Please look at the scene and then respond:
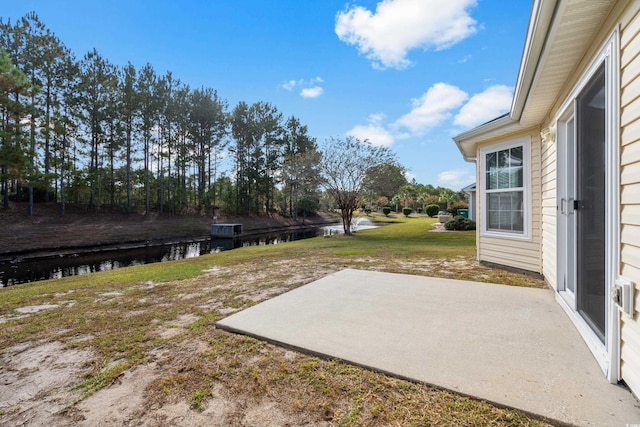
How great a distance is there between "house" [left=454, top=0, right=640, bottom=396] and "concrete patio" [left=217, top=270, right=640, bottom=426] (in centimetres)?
19

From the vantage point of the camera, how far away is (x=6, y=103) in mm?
10898

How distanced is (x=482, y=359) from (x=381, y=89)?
1185 cm

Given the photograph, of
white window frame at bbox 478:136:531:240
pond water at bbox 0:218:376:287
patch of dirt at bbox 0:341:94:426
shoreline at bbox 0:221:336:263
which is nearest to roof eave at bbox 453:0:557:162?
white window frame at bbox 478:136:531:240

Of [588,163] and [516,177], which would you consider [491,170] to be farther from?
[588,163]

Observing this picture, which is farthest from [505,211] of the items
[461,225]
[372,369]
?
[461,225]

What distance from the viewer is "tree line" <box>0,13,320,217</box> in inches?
553

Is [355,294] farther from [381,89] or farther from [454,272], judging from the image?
[381,89]

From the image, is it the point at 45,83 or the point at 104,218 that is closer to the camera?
the point at 45,83

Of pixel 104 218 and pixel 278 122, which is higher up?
pixel 278 122

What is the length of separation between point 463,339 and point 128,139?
2354 centimetres

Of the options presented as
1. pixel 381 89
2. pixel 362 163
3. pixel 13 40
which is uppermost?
pixel 13 40

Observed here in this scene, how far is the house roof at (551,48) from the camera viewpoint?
179 cm

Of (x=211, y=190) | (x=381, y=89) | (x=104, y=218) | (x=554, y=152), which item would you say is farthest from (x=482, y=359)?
(x=211, y=190)

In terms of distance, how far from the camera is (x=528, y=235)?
4289 mm
